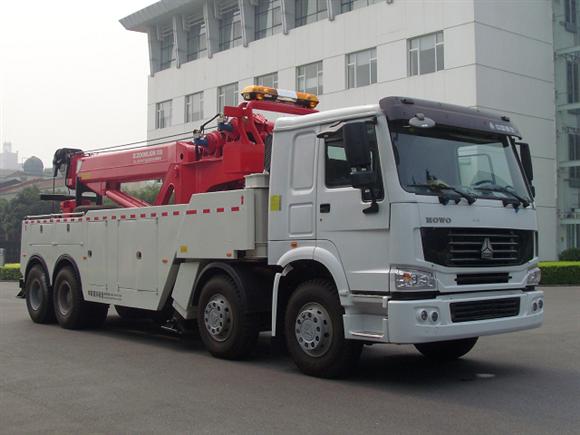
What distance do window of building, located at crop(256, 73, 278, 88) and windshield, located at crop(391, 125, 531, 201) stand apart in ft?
102

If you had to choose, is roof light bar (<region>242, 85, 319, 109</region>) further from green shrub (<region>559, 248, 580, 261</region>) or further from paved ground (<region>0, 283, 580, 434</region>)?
green shrub (<region>559, 248, 580, 261</region>)

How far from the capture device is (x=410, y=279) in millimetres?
6918

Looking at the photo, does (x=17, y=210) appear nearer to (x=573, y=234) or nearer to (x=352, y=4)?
(x=352, y=4)

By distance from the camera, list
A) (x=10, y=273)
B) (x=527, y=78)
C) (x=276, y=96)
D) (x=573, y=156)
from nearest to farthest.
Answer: (x=276, y=96) → (x=527, y=78) → (x=10, y=273) → (x=573, y=156)

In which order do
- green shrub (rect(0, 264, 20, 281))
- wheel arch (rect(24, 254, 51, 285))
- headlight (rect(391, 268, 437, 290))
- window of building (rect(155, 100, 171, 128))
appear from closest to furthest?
headlight (rect(391, 268, 437, 290)), wheel arch (rect(24, 254, 51, 285)), green shrub (rect(0, 264, 20, 281)), window of building (rect(155, 100, 171, 128))

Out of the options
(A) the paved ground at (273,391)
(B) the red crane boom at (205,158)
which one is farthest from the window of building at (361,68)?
(A) the paved ground at (273,391)

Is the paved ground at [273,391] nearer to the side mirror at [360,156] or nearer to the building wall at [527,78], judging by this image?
the side mirror at [360,156]

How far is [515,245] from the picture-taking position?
781 centimetres

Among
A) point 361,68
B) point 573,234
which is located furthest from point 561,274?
point 361,68

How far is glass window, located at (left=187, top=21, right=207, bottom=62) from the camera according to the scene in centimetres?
4466

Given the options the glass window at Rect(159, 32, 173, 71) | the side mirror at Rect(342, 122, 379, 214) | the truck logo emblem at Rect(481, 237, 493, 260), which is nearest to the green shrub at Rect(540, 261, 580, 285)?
the truck logo emblem at Rect(481, 237, 493, 260)

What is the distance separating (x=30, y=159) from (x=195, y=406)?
135 meters

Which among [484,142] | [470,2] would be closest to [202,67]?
[470,2]

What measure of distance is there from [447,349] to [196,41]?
129ft
